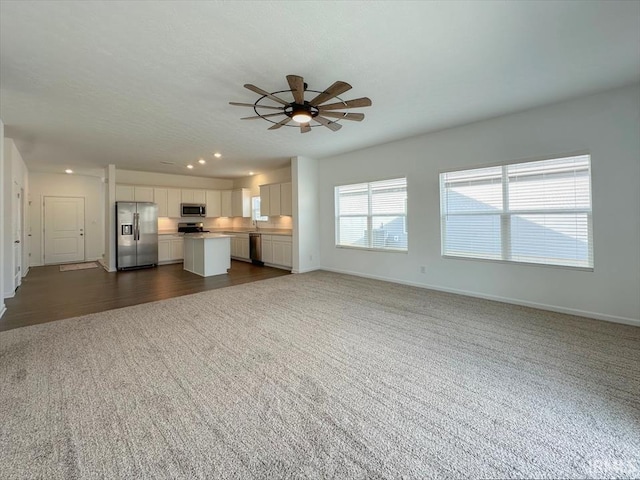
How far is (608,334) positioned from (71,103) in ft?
22.6

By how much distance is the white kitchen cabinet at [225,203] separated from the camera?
9.61 m

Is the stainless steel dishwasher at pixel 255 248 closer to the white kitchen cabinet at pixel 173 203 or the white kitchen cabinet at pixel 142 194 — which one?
the white kitchen cabinet at pixel 173 203

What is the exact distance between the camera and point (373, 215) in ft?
19.8

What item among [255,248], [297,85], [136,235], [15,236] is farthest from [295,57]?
[136,235]

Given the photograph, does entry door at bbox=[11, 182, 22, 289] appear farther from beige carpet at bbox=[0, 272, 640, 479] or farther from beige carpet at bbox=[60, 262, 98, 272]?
beige carpet at bbox=[0, 272, 640, 479]

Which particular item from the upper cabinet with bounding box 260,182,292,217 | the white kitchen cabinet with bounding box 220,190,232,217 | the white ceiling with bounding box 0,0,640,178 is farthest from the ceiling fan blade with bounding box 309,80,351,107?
the white kitchen cabinet with bounding box 220,190,232,217

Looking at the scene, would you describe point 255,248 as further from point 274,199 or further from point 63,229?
point 63,229

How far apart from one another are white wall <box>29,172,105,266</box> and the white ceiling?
4.60 m

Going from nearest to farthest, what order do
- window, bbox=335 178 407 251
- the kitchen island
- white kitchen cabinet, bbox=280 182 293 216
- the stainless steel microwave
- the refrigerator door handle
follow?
window, bbox=335 178 407 251
the kitchen island
white kitchen cabinet, bbox=280 182 293 216
the refrigerator door handle
the stainless steel microwave

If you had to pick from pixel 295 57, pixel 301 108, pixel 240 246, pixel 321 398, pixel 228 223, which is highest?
pixel 295 57

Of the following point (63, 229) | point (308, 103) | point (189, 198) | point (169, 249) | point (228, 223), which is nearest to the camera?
point (308, 103)

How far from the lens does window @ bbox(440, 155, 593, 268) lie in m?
3.68

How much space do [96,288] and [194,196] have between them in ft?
14.0

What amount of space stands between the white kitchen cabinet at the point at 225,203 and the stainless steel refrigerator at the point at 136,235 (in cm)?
212
